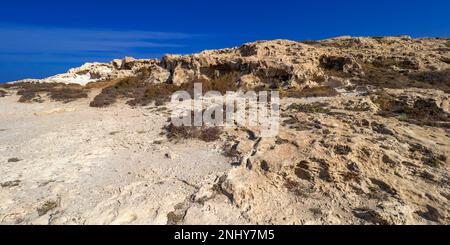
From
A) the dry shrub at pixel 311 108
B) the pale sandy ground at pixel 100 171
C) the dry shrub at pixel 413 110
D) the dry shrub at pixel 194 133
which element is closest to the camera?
the pale sandy ground at pixel 100 171

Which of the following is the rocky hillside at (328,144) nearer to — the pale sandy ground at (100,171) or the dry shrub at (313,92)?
the dry shrub at (313,92)

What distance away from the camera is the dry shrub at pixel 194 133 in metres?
9.47

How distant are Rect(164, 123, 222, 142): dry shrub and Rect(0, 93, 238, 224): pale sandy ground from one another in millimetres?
333

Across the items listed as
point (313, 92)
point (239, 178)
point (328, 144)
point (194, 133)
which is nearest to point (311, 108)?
point (313, 92)

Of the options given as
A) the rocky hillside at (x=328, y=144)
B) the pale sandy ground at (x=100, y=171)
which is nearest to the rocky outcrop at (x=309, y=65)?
the rocky hillside at (x=328, y=144)

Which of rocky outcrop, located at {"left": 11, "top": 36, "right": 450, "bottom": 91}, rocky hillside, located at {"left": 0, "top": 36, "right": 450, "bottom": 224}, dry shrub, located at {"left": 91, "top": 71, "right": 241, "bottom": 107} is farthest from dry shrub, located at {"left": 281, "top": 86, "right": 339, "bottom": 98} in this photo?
dry shrub, located at {"left": 91, "top": 71, "right": 241, "bottom": 107}

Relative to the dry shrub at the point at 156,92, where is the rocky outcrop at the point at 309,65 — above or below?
above

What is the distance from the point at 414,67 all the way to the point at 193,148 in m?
16.7

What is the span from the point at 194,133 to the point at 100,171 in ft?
10.5

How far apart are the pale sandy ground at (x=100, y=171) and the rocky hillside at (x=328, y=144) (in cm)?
42

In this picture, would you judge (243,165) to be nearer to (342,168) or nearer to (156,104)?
(342,168)

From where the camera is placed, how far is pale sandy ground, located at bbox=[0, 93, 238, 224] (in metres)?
5.57

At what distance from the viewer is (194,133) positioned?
9.81m

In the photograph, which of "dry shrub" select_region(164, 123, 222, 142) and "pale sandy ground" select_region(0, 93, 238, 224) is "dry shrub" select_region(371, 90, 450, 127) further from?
"pale sandy ground" select_region(0, 93, 238, 224)
